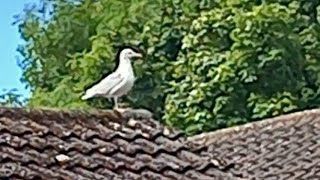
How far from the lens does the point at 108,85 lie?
8742 mm

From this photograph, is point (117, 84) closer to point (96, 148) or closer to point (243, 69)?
point (96, 148)

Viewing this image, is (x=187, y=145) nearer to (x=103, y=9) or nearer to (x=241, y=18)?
(x=241, y=18)

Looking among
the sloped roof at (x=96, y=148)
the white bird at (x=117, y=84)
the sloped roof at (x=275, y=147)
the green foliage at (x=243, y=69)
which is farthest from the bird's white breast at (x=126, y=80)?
the green foliage at (x=243, y=69)

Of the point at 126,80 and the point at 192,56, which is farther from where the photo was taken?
the point at 192,56

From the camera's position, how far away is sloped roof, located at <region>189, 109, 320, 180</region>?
13883 mm

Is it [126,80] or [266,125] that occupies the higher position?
[266,125]

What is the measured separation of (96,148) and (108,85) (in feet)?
5.62

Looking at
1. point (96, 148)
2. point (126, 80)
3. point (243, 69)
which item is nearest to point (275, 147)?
point (126, 80)

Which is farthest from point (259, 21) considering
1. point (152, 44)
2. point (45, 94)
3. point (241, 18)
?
point (45, 94)

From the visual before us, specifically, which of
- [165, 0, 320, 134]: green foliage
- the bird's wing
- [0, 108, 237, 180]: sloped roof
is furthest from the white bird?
[165, 0, 320, 134]: green foliage

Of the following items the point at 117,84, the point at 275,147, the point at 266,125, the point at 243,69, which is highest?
the point at 243,69

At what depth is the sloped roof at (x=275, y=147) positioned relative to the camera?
547 inches

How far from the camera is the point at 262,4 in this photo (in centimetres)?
2469

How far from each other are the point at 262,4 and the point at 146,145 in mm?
17634
